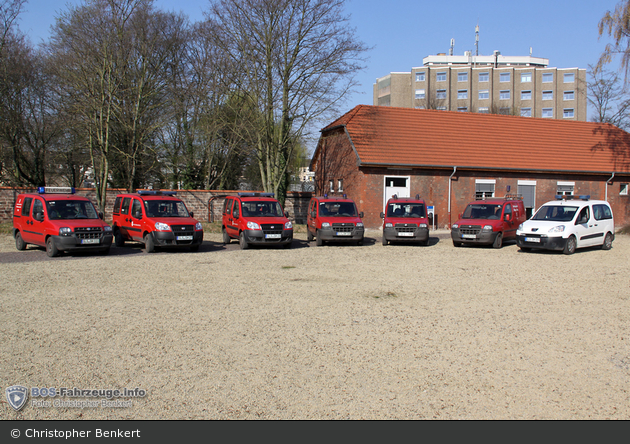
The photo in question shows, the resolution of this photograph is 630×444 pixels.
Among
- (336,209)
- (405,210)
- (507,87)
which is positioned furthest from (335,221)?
(507,87)

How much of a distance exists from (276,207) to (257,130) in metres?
8.80

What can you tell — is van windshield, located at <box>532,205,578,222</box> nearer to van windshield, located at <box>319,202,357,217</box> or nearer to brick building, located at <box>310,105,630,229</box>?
van windshield, located at <box>319,202,357,217</box>

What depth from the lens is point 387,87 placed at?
8488 centimetres

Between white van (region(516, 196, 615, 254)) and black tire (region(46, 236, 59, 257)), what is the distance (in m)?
15.0

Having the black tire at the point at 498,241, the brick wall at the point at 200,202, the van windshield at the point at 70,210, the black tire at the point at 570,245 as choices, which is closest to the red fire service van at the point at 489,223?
the black tire at the point at 498,241

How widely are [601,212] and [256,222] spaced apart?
41.7ft

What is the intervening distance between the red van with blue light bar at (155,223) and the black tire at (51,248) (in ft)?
8.94

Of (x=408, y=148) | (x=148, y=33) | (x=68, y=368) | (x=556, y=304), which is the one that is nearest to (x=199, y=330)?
(x=68, y=368)

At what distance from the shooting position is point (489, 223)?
64.1 feet

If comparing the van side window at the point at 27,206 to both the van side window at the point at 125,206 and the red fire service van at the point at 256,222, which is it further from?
the red fire service van at the point at 256,222

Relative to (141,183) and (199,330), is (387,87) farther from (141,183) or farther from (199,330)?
(199,330)

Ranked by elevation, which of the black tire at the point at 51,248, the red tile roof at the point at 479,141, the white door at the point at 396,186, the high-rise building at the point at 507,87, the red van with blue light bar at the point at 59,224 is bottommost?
the black tire at the point at 51,248

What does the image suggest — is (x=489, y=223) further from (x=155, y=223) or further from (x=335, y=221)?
(x=155, y=223)

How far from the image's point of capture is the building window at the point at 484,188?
29.1 meters
